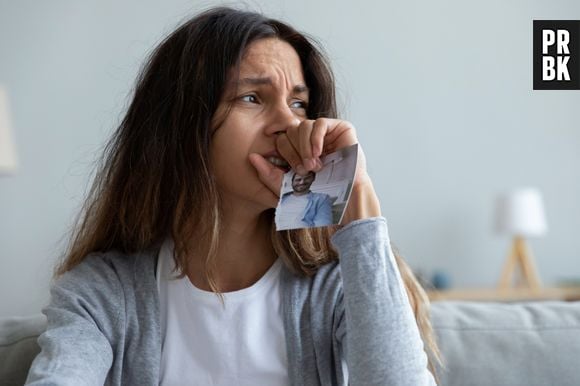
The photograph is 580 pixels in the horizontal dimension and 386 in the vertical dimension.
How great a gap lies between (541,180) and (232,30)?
337 cm

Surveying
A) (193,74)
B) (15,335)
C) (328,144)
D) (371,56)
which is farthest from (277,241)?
(371,56)

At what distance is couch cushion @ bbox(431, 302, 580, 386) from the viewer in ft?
4.38

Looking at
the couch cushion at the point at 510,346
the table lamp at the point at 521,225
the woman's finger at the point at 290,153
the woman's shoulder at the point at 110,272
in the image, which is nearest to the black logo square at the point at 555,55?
the table lamp at the point at 521,225

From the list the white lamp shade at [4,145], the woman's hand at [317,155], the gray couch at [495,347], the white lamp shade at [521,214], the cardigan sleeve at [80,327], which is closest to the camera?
the cardigan sleeve at [80,327]

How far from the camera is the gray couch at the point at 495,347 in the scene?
133 centimetres

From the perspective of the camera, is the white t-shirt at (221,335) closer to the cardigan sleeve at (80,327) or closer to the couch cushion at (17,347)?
the cardigan sleeve at (80,327)

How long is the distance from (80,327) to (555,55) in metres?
3.68

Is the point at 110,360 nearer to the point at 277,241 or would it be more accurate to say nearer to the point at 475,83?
the point at 277,241

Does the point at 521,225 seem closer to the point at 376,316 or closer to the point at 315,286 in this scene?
the point at 315,286

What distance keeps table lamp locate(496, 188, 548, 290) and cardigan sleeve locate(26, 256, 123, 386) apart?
305cm

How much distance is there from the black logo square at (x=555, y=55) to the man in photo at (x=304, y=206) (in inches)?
130

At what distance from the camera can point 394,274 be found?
116 cm

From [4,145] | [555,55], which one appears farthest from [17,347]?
[555,55]

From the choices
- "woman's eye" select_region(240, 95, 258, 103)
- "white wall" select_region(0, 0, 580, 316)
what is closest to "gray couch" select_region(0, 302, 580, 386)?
"woman's eye" select_region(240, 95, 258, 103)
